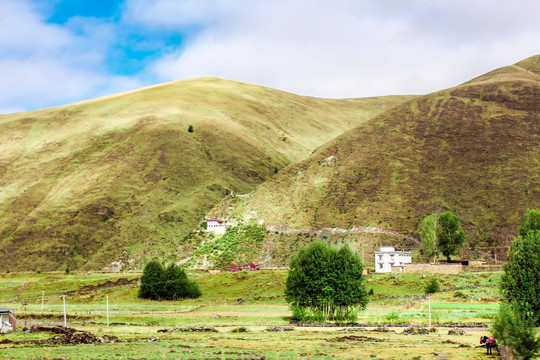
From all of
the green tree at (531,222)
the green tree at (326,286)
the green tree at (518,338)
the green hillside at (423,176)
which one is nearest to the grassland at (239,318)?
the green tree at (326,286)

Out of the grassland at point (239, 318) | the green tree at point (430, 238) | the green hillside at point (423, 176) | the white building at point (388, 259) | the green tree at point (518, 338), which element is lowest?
the grassland at point (239, 318)

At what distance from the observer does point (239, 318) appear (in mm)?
70812

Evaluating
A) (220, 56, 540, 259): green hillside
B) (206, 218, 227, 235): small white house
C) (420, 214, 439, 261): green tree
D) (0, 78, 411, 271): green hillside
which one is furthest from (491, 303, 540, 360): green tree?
(0, 78, 411, 271): green hillside

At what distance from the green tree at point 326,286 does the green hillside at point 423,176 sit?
5575 centimetres

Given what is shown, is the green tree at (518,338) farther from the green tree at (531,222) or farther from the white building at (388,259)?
the green tree at (531,222)

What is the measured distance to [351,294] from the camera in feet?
237

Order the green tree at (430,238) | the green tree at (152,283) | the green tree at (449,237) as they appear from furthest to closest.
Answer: the green tree at (430,238)
the green tree at (449,237)
the green tree at (152,283)

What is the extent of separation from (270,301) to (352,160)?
80.3 meters

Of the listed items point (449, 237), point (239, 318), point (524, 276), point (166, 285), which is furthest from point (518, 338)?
point (449, 237)

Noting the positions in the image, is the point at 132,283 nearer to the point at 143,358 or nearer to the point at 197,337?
the point at 197,337

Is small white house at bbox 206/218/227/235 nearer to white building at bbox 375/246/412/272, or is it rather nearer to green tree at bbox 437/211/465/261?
white building at bbox 375/246/412/272

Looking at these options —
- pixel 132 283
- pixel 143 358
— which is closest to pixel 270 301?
pixel 132 283

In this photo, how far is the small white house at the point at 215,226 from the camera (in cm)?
14625

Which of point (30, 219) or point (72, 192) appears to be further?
point (72, 192)
